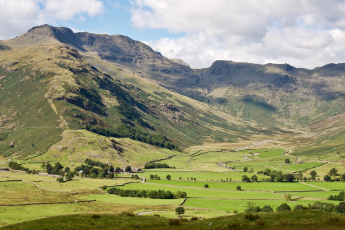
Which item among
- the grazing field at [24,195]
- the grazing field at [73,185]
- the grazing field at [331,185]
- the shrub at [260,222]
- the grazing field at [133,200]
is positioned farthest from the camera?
the grazing field at [331,185]

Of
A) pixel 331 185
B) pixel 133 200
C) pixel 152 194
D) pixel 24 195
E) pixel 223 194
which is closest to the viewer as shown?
pixel 24 195

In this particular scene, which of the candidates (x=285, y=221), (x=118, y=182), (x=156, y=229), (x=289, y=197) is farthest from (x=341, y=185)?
(x=156, y=229)

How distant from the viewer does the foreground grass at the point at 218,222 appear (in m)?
51.0

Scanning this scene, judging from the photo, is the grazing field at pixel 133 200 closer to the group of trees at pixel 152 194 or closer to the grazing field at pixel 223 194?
the group of trees at pixel 152 194

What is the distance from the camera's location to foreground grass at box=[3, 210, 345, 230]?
2007 inches

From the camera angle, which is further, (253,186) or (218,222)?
(253,186)

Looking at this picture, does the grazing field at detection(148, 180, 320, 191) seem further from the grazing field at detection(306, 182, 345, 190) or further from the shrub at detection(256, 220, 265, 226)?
the shrub at detection(256, 220, 265, 226)

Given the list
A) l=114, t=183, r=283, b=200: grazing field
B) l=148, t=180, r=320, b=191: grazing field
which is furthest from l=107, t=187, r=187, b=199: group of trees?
l=148, t=180, r=320, b=191: grazing field

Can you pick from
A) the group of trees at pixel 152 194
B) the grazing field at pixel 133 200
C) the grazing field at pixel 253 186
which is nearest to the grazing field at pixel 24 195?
the grazing field at pixel 133 200

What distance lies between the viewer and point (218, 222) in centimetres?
5797

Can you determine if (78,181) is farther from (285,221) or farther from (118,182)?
(285,221)

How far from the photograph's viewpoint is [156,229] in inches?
2143

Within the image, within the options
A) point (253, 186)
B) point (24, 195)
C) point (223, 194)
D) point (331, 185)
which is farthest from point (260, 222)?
point (331, 185)

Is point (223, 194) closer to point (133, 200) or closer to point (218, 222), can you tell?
point (133, 200)
